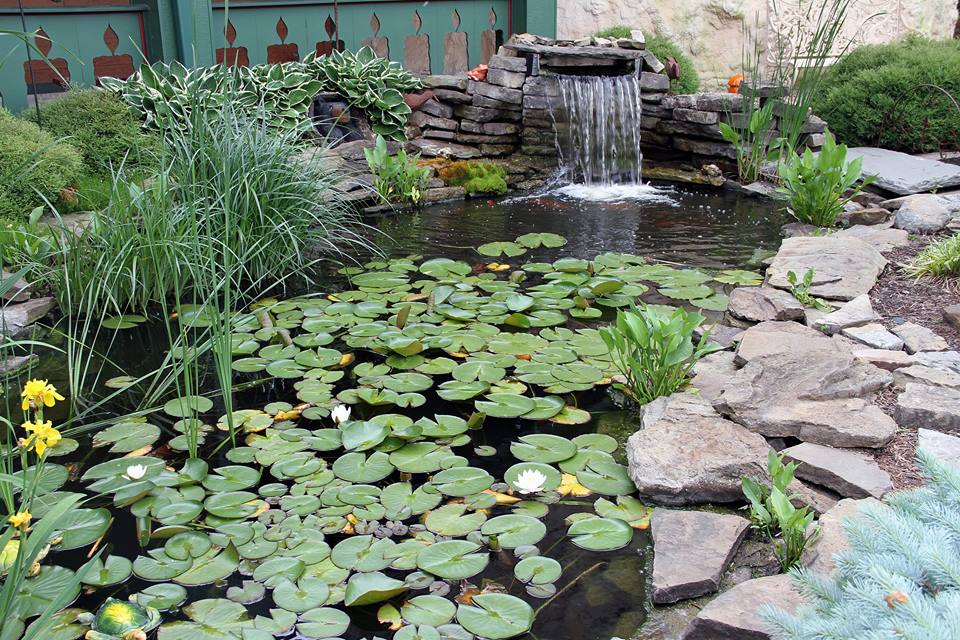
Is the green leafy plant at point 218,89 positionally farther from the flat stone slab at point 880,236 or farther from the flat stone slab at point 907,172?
the flat stone slab at point 907,172

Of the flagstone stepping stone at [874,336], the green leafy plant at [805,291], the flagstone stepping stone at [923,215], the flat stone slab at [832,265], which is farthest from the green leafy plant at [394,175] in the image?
the flagstone stepping stone at [874,336]

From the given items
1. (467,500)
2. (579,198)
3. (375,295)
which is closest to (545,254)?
(375,295)

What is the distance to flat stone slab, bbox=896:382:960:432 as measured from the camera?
2393 millimetres

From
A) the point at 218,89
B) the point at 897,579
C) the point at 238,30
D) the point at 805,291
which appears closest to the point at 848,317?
the point at 805,291

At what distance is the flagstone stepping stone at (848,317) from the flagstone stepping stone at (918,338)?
123 mm

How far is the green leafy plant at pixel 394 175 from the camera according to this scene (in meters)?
5.48

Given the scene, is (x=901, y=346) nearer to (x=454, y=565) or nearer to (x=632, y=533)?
(x=632, y=533)

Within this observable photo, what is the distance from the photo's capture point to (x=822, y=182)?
15.2ft

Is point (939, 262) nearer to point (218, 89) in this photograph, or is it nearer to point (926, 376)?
point (926, 376)

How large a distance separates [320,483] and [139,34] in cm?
495

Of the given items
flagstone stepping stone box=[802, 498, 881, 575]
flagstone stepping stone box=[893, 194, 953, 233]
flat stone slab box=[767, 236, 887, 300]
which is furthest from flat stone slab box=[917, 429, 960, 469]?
flagstone stepping stone box=[893, 194, 953, 233]

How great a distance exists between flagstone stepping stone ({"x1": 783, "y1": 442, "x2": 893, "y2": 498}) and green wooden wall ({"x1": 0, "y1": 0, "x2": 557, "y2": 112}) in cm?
417

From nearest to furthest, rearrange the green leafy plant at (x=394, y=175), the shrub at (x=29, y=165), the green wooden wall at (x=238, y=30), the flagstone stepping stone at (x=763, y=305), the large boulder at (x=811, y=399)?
the large boulder at (x=811, y=399)
the flagstone stepping stone at (x=763, y=305)
the shrub at (x=29, y=165)
the green leafy plant at (x=394, y=175)
the green wooden wall at (x=238, y=30)

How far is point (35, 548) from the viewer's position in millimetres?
1596
